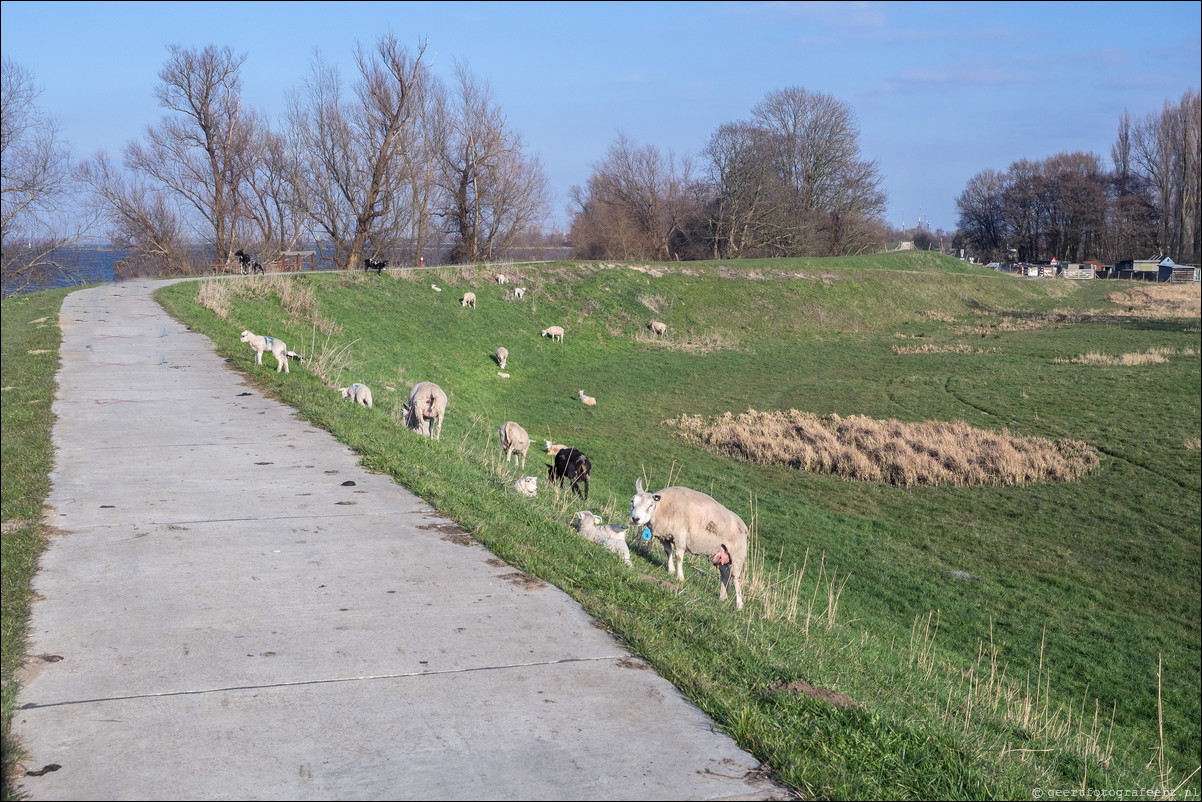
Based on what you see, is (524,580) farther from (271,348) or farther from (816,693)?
(271,348)

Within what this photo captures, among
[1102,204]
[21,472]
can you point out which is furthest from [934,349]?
[1102,204]

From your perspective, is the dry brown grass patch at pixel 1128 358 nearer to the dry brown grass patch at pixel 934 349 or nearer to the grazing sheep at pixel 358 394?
the dry brown grass patch at pixel 934 349

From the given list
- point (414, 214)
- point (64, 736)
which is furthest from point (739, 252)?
point (64, 736)

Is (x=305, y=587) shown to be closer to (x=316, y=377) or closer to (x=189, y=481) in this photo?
(x=189, y=481)

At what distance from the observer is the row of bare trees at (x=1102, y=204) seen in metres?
109

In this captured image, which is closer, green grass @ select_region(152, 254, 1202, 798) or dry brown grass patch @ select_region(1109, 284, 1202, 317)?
green grass @ select_region(152, 254, 1202, 798)

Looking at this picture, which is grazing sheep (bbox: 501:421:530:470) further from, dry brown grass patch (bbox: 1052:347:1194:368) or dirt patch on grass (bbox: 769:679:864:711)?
dry brown grass patch (bbox: 1052:347:1194:368)

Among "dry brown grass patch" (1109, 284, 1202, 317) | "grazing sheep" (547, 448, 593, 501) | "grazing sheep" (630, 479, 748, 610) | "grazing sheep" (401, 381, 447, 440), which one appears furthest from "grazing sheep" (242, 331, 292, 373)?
"dry brown grass patch" (1109, 284, 1202, 317)

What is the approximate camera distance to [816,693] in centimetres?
512

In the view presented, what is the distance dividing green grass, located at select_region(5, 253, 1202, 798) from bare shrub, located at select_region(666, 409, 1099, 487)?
3.01 feet

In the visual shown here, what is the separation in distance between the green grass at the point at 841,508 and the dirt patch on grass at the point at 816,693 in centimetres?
8

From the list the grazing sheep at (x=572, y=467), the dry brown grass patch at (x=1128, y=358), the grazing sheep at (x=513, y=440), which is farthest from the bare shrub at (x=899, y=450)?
the dry brown grass patch at (x=1128, y=358)

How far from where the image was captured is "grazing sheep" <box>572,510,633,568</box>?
33.3 ft

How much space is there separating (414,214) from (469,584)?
192ft
